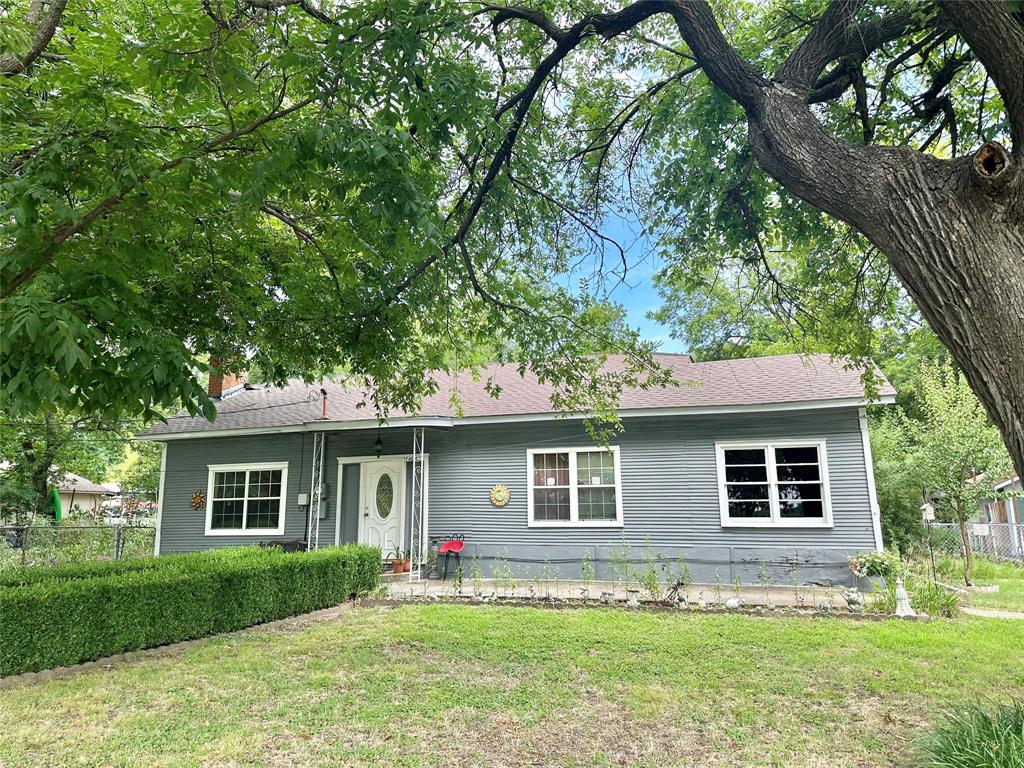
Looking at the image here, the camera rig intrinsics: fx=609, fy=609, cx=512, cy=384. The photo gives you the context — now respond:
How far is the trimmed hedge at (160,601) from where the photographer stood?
17.9 ft

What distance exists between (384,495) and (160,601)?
633 centimetres

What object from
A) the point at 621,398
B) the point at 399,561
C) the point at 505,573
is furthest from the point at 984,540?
the point at 399,561

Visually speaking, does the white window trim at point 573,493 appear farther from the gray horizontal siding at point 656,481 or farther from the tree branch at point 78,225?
the tree branch at point 78,225

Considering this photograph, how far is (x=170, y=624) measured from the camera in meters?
6.46

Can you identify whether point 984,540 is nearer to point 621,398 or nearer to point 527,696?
point 621,398

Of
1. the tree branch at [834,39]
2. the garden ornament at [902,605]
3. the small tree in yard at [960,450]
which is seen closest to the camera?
the tree branch at [834,39]

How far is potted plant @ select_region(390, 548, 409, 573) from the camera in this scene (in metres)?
11.8

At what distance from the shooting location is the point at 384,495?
1264cm

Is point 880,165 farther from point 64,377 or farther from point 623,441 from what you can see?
point 623,441

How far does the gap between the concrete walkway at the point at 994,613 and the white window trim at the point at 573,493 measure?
516cm

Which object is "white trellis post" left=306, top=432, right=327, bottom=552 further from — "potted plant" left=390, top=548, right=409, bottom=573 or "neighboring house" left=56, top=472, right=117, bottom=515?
"neighboring house" left=56, top=472, right=117, bottom=515

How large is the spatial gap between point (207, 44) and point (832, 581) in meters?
10.8

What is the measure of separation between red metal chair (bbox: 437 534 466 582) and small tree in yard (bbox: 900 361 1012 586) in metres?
9.64

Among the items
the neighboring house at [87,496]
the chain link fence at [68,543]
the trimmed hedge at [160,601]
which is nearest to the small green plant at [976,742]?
the trimmed hedge at [160,601]
